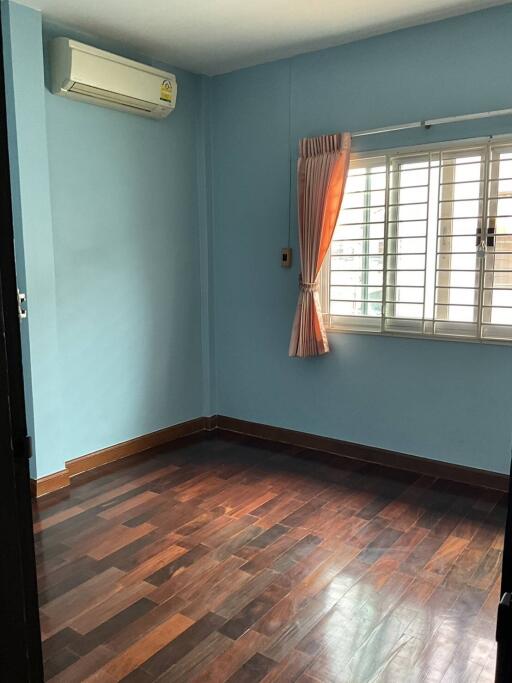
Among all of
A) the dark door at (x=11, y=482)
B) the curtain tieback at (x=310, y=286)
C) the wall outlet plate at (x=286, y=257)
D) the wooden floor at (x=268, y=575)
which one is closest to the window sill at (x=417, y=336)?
the curtain tieback at (x=310, y=286)

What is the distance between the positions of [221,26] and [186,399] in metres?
2.54

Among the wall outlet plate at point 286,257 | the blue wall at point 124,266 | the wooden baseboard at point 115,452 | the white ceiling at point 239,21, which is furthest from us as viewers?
the wall outlet plate at point 286,257

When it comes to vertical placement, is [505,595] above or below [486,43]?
below

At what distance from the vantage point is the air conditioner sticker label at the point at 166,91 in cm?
366

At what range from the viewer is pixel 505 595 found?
2.31 feet

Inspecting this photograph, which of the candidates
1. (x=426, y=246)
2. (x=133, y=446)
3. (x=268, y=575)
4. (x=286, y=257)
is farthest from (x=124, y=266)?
(x=268, y=575)

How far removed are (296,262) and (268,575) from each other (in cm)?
220

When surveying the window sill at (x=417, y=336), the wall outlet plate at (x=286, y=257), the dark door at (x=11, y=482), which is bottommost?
the window sill at (x=417, y=336)

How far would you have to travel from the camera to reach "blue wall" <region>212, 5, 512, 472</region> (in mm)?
3223

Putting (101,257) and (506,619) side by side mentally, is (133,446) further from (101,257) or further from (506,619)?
Result: (506,619)

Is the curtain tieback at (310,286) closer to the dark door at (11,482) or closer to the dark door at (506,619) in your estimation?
the dark door at (506,619)

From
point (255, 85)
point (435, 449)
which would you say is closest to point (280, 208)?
point (255, 85)

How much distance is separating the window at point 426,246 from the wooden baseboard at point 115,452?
4.60 feet

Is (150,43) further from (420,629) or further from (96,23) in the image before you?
(420,629)
